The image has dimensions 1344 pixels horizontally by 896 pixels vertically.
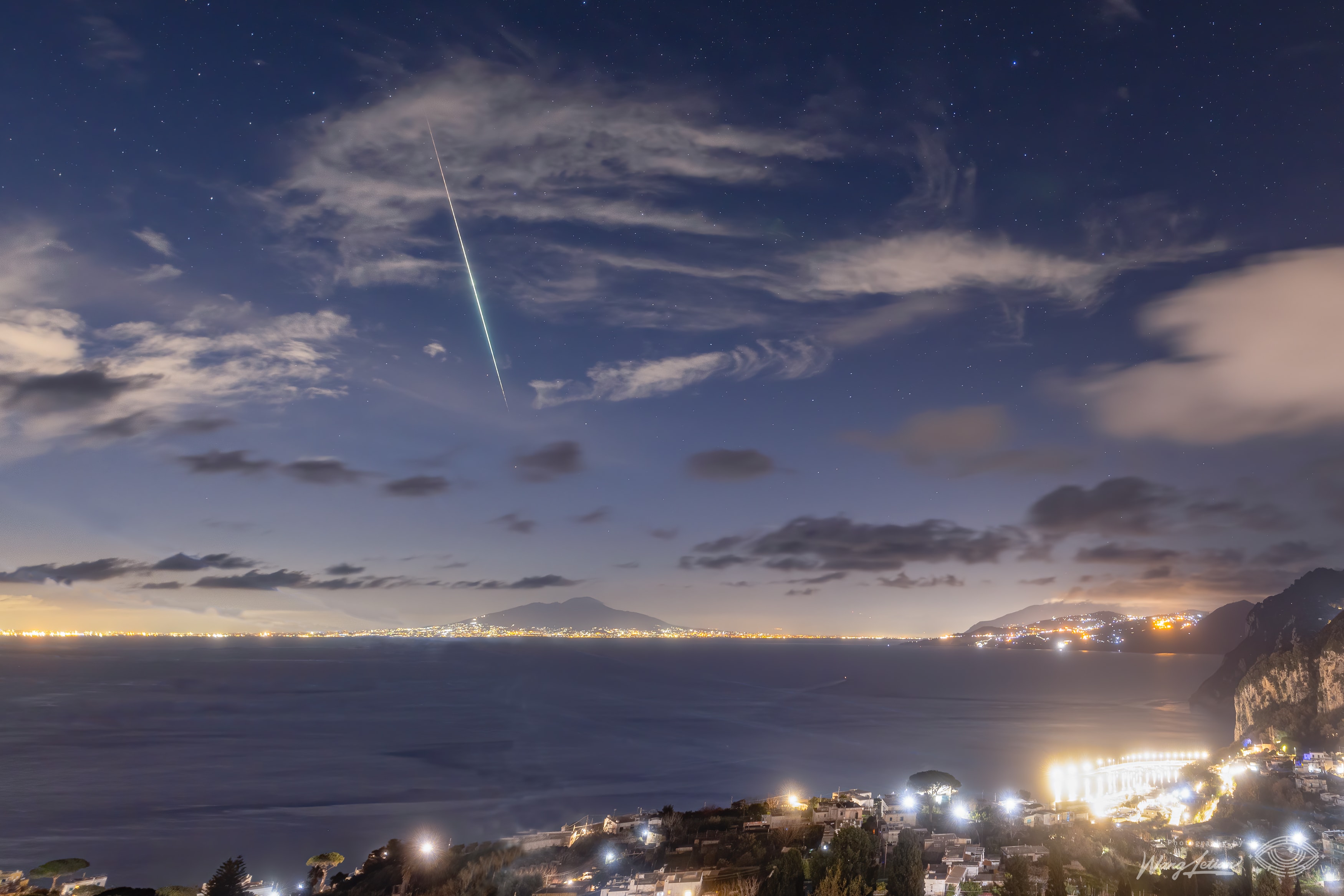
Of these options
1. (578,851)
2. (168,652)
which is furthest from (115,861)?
(168,652)

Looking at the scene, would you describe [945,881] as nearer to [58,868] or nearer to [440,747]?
[58,868]

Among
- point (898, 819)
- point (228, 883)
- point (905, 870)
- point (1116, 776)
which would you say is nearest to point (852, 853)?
point (905, 870)

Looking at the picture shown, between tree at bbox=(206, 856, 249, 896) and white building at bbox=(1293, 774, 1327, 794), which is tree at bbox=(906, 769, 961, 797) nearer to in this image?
white building at bbox=(1293, 774, 1327, 794)

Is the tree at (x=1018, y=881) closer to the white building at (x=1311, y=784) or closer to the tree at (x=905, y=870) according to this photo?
the tree at (x=905, y=870)

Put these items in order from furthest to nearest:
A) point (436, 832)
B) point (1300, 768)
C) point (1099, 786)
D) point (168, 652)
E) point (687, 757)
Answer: point (168, 652) < point (687, 757) < point (1099, 786) < point (1300, 768) < point (436, 832)

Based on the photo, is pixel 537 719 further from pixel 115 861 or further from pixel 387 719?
pixel 115 861

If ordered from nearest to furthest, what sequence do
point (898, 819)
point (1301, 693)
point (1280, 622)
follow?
1. point (898, 819)
2. point (1301, 693)
3. point (1280, 622)

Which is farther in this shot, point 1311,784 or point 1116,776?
point 1116,776
